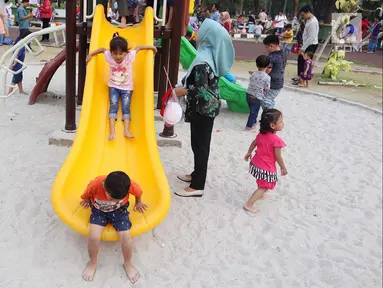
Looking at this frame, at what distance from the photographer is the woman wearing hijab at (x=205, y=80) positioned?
362cm

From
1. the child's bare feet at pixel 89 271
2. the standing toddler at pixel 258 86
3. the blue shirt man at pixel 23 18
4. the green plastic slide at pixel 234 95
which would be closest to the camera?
the child's bare feet at pixel 89 271

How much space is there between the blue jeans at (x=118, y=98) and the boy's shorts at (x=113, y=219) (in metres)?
1.65

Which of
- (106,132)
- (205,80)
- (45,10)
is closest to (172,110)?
(205,80)

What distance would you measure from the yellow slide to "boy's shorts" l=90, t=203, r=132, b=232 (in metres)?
0.06

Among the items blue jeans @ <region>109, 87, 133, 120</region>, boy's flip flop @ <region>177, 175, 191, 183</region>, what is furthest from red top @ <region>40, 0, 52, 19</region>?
boy's flip flop @ <region>177, 175, 191, 183</region>

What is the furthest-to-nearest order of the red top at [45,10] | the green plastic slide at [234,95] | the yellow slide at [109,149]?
the red top at [45,10]
the green plastic slide at [234,95]
the yellow slide at [109,149]

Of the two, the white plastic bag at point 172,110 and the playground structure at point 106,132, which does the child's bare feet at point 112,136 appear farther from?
the white plastic bag at point 172,110

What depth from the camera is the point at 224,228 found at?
3777 mm

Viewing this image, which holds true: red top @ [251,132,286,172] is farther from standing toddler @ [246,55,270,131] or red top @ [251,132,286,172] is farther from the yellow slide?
standing toddler @ [246,55,270,131]

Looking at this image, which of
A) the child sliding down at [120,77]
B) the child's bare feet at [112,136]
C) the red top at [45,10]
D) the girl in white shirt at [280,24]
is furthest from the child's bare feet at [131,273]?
the girl in white shirt at [280,24]

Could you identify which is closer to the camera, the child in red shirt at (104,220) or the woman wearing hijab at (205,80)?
the child in red shirt at (104,220)

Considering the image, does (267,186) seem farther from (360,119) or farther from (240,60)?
(240,60)

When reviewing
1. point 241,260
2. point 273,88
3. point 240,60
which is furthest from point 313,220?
point 240,60

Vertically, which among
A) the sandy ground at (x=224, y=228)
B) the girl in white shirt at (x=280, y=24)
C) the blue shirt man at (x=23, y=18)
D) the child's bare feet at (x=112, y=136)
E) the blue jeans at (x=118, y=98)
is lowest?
the sandy ground at (x=224, y=228)
